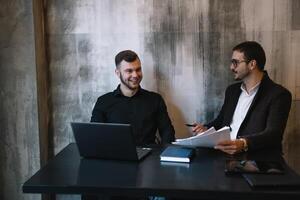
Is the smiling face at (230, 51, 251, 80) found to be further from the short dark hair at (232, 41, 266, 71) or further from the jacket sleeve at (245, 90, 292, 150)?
the jacket sleeve at (245, 90, 292, 150)

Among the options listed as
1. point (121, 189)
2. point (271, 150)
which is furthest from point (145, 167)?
point (271, 150)

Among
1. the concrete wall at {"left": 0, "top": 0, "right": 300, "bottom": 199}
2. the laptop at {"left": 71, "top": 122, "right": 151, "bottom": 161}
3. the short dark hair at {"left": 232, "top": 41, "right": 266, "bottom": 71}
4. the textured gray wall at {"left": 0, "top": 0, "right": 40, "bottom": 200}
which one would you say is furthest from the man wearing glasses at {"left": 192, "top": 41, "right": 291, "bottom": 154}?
the textured gray wall at {"left": 0, "top": 0, "right": 40, "bottom": 200}

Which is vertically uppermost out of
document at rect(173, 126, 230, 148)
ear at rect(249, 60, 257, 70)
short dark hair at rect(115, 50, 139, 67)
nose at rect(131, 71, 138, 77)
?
short dark hair at rect(115, 50, 139, 67)

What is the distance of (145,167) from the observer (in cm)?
197

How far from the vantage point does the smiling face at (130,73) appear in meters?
2.85

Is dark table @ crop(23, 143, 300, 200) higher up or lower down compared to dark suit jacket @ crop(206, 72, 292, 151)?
lower down

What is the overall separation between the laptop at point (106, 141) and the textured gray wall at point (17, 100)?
115 cm

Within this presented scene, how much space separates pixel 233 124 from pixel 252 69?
406 millimetres

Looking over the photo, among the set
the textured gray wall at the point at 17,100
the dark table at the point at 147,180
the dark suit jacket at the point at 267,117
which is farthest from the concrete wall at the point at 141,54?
the dark table at the point at 147,180

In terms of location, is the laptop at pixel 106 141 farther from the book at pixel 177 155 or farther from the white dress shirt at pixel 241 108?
the white dress shirt at pixel 241 108

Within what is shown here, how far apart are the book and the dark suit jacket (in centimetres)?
37

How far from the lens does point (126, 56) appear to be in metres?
2.86

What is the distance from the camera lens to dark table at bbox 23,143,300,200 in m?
1.64

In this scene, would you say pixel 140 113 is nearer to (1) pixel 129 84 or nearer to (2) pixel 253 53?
(1) pixel 129 84
